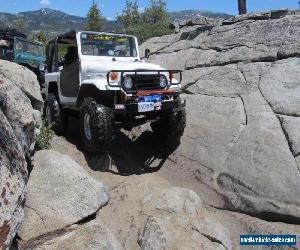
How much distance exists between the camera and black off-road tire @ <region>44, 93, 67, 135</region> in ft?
29.0

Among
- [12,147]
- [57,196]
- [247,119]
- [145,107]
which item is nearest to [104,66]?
[145,107]

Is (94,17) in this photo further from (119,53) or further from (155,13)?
(119,53)

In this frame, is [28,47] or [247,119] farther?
[28,47]

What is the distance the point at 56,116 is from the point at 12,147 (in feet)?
14.4

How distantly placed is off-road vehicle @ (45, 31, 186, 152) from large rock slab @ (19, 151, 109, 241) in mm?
1175

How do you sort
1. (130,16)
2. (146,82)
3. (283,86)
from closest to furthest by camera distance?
(146,82), (283,86), (130,16)

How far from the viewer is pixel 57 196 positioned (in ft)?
17.9

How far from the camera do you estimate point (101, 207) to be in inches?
235

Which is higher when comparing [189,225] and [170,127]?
[170,127]

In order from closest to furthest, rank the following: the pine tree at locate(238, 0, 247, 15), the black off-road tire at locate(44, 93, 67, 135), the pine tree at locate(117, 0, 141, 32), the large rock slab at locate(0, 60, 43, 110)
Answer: the large rock slab at locate(0, 60, 43, 110)
the black off-road tire at locate(44, 93, 67, 135)
the pine tree at locate(238, 0, 247, 15)
the pine tree at locate(117, 0, 141, 32)

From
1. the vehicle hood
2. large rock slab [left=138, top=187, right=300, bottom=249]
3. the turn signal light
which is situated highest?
the vehicle hood

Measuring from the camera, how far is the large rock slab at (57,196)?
5.14 metres

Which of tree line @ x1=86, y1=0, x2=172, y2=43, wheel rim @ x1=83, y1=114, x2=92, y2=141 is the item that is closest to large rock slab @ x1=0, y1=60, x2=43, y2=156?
wheel rim @ x1=83, y1=114, x2=92, y2=141

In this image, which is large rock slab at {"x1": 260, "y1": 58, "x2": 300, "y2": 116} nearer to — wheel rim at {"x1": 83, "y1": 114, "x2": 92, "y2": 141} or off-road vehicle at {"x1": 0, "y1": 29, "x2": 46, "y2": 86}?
wheel rim at {"x1": 83, "y1": 114, "x2": 92, "y2": 141}
